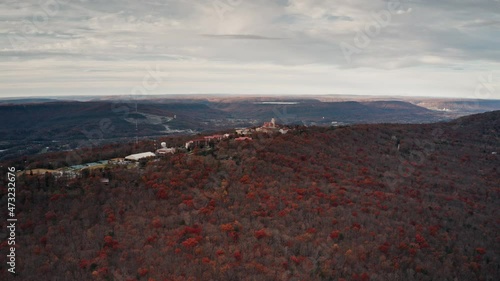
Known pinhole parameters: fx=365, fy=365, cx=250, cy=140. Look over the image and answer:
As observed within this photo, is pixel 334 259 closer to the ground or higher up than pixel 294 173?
closer to the ground

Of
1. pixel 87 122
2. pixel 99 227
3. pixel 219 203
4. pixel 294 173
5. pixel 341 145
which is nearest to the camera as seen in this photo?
pixel 99 227

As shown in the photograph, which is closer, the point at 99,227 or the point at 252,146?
the point at 99,227

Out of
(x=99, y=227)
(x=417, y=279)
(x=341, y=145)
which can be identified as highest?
(x=341, y=145)

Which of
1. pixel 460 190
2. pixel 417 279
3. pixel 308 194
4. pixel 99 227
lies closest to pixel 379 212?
pixel 308 194

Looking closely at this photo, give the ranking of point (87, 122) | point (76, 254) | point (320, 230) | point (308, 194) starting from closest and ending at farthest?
point (76, 254), point (320, 230), point (308, 194), point (87, 122)

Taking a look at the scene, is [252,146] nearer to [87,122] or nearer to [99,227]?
[99,227]

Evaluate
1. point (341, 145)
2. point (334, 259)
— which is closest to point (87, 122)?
point (341, 145)

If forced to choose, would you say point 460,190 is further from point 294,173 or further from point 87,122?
point 87,122
